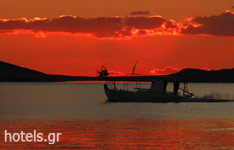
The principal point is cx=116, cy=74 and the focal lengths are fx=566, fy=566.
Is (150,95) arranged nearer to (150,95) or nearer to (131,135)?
(150,95)

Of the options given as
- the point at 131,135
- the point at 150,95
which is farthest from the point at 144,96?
the point at 131,135

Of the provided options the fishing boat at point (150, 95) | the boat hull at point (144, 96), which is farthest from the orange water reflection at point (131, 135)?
the boat hull at point (144, 96)

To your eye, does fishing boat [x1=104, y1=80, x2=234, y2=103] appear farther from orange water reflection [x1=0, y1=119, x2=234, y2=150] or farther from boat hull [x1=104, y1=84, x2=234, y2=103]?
orange water reflection [x1=0, y1=119, x2=234, y2=150]

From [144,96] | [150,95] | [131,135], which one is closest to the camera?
[131,135]

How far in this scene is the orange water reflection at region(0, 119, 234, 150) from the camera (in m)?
47.7

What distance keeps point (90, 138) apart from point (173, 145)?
334 inches

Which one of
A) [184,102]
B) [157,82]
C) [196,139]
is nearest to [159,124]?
[196,139]

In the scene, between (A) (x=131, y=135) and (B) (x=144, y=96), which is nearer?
(A) (x=131, y=135)

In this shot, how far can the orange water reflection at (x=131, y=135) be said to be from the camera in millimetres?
47688

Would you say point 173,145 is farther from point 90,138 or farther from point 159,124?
point 159,124

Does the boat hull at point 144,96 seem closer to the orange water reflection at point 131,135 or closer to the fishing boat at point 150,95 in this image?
the fishing boat at point 150,95

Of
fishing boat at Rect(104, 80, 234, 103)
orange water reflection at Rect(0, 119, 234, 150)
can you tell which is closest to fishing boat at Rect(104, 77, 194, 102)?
fishing boat at Rect(104, 80, 234, 103)

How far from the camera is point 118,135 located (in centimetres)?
5503

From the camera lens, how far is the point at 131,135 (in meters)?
54.9
